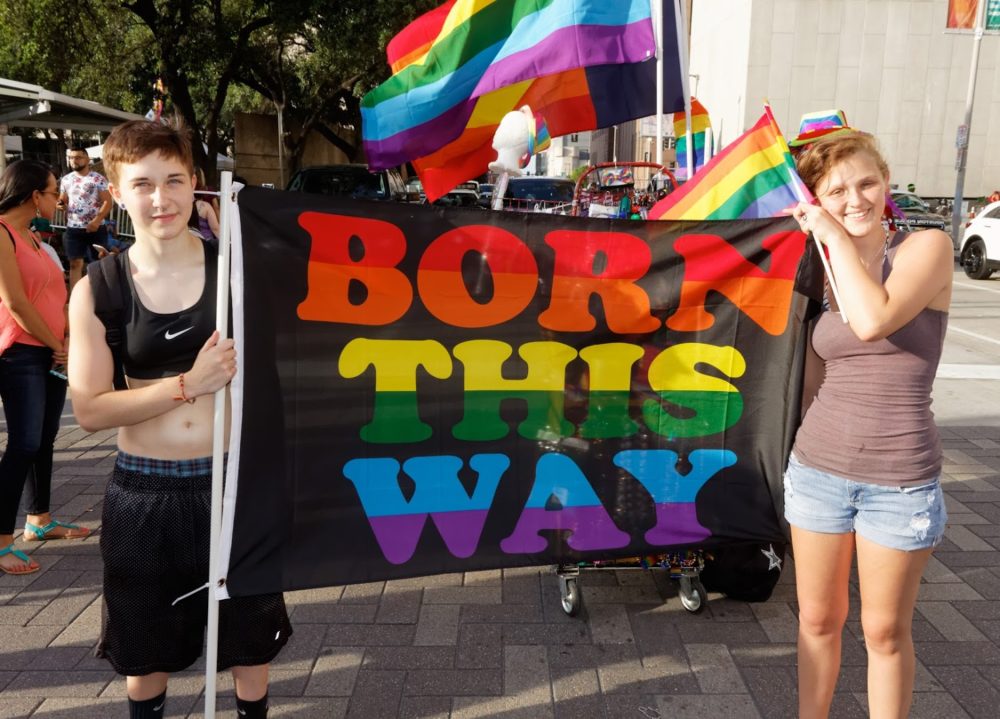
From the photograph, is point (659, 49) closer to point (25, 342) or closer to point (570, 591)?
point (570, 591)

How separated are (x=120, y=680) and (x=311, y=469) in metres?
1.35

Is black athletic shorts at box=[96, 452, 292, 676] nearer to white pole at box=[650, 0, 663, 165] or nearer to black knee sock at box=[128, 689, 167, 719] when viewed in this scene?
black knee sock at box=[128, 689, 167, 719]

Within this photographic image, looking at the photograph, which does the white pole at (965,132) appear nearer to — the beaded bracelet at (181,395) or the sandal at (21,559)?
the sandal at (21,559)

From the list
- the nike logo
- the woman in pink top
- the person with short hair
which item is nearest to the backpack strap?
the person with short hair

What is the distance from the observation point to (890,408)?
241 cm

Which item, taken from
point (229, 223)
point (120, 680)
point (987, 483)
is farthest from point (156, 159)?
point (987, 483)

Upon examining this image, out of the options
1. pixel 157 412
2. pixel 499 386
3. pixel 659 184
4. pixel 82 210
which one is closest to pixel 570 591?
pixel 499 386

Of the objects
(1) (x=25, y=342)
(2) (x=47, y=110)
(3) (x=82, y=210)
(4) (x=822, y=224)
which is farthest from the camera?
(2) (x=47, y=110)

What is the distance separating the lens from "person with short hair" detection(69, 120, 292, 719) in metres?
2.22

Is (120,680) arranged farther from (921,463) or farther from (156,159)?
(921,463)

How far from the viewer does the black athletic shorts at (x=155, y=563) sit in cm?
230

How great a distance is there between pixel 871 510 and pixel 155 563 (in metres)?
2.14

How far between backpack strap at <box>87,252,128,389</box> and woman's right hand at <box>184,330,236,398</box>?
0.69ft

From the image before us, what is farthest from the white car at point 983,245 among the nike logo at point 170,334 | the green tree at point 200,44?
the nike logo at point 170,334
